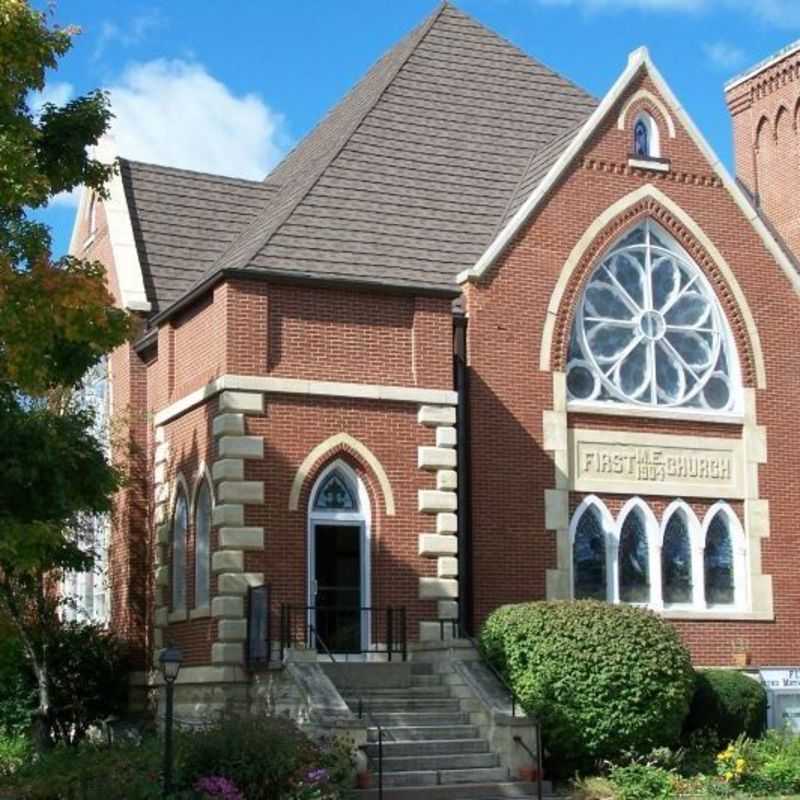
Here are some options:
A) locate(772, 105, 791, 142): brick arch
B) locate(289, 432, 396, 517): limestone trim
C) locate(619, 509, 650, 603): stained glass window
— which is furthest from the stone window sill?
locate(289, 432, 396, 517): limestone trim

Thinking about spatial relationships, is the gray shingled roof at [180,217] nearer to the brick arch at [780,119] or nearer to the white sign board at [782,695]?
the brick arch at [780,119]

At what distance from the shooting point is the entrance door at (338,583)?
22.5 metres

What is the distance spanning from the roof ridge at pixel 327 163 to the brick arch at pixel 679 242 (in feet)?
13.7

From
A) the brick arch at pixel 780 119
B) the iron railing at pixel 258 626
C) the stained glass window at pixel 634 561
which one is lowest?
the iron railing at pixel 258 626

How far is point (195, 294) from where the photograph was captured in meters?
23.0

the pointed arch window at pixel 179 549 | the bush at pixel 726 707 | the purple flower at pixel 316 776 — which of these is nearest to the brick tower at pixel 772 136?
the bush at pixel 726 707

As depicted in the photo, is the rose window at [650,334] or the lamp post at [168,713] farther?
the rose window at [650,334]

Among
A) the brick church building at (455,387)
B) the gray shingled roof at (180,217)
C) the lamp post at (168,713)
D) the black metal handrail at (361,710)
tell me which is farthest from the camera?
the gray shingled roof at (180,217)

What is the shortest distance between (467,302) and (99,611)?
29.3 ft

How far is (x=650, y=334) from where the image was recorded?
25703mm

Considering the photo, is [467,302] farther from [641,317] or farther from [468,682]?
[468,682]

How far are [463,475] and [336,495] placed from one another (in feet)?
6.63

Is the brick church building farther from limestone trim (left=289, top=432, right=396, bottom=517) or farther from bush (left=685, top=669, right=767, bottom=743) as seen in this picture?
bush (left=685, top=669, right=767, bottom=743)

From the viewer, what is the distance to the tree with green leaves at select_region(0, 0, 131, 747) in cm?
1722
